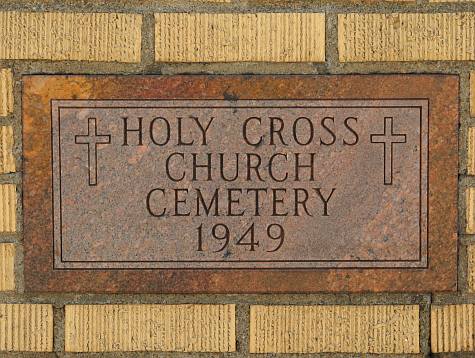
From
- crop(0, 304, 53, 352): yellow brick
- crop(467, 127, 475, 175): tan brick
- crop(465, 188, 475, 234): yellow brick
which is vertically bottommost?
crop(0, 304, 53, 352): yellow brick

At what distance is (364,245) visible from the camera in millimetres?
1448

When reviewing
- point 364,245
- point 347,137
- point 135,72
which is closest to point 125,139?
point 135,72

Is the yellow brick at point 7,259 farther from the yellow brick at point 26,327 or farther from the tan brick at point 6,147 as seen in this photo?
the tan brick at point 6,147

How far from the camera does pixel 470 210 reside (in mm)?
1454

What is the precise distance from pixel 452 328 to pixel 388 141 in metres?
0.51

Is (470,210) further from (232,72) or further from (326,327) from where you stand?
(232,72)

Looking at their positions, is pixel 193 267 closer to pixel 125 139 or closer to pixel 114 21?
pixel 125 139

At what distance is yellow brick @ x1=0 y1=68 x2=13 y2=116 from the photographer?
144 cm

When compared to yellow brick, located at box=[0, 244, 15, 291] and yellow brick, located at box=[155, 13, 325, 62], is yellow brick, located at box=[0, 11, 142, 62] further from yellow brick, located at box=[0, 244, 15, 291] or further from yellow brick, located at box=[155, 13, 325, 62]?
yellow brick, located at box=[0, 244, 15, 291]

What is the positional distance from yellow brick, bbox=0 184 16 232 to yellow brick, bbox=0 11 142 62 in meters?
0.33

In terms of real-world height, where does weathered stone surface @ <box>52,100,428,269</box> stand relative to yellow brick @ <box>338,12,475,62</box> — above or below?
below

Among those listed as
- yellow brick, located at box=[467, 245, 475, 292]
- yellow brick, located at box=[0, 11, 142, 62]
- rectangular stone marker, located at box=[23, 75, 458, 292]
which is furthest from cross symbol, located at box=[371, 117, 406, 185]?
yellow brick, located at box=[0, 11, 142, 62]

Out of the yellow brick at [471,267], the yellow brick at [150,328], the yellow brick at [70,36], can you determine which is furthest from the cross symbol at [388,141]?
the yellow brick at [70,36]

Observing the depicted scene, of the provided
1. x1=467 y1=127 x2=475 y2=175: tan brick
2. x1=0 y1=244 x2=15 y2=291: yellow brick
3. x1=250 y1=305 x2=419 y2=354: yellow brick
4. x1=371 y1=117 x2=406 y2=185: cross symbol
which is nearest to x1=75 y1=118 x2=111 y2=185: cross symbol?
x1=0 y1=244 x2=15 y2=291: yellow brick
